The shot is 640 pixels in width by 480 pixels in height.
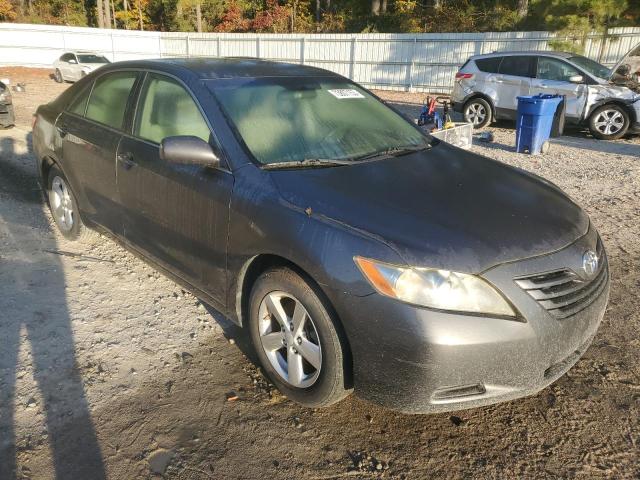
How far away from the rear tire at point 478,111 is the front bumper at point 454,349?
10.3 meters

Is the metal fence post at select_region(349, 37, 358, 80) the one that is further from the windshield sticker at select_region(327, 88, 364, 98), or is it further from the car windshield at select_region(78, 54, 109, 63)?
the windshield sticker at select_region(327, 88, 364, 98)

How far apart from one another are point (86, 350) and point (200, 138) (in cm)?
149

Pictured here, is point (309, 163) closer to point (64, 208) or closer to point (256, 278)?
point (256, 278)

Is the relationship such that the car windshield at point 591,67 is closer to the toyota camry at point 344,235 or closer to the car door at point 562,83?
the car door at point 562,83

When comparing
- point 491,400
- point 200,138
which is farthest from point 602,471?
point 200,138

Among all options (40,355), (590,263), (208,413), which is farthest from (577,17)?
(40,355)

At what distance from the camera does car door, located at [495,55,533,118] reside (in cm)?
1121

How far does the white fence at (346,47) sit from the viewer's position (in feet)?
59.3

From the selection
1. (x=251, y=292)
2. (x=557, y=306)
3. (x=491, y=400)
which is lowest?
(x=491, y=400)

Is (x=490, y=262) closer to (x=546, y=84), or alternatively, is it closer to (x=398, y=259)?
(x=398, y=259)

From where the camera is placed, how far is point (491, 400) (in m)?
2.28

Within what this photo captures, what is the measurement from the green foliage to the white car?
15.4 m

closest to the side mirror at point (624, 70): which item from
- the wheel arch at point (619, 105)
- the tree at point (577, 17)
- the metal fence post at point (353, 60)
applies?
the wheel arch at point (619, 105)

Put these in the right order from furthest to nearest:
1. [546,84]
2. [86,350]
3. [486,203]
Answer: [546,84] < [86,350] < [486,203]
